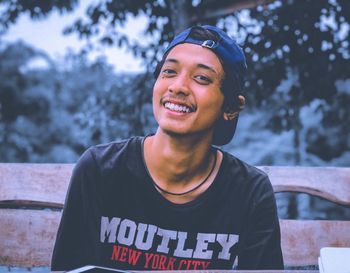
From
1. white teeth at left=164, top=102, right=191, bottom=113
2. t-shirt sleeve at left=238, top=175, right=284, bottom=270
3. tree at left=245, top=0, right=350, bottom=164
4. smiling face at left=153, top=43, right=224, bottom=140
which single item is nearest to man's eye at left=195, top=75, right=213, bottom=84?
smiling face at left=153, top=43, right=224, bottom=140

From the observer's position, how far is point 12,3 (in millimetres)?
3504

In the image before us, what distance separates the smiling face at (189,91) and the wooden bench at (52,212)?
2.02 feet

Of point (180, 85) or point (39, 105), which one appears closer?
point (180, 85)

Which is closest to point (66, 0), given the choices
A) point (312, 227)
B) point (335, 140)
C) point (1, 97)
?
point (312, 227)

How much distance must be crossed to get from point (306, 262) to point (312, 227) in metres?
0.16

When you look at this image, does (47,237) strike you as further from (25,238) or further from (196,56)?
(196,56)

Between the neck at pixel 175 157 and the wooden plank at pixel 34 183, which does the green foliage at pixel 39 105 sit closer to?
the wooden plank at pixel 34 183

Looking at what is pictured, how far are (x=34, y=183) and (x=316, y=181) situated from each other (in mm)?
1253

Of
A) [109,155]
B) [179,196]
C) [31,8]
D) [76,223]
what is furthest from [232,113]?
[31,8]

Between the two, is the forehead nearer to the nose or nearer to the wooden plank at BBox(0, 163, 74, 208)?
the nose

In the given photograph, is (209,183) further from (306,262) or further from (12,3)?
(12,3)

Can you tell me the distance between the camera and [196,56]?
5.52 feet

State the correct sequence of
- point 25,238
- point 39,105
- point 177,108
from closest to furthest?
point 177,108
point 25,238
point 39,105

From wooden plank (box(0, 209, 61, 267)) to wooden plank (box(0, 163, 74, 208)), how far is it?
2.5 inches
